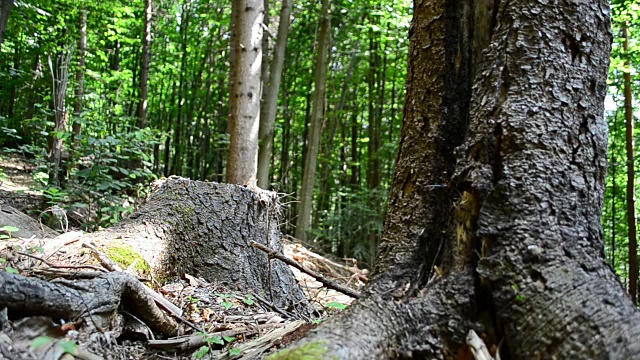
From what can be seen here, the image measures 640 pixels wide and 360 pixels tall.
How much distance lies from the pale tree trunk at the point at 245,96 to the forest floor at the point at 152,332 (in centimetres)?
312

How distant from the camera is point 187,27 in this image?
1947 cm

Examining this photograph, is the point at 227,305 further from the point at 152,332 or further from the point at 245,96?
the point at 245,96

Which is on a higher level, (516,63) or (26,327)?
(516,63)

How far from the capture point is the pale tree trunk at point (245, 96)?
6805mm

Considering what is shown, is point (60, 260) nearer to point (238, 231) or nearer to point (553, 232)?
point (238, 231)

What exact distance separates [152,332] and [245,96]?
4.82 metres

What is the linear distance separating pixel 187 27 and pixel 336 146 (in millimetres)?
7693

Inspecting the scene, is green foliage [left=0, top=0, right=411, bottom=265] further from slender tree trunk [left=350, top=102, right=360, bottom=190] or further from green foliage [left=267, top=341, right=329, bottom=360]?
green foliage [left=267, top=341, right=329, bottom=360]

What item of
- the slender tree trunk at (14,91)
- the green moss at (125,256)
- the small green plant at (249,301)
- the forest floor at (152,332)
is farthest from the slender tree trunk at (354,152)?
the green moss at (125,256)

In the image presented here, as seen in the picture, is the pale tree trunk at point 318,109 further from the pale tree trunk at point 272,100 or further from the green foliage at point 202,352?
the green foliage at point 202,352

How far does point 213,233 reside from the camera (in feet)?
13.8

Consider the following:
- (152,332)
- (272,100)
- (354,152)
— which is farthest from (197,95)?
(152,332)

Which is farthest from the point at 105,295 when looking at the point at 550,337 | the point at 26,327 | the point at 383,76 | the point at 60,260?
the point at 383,76

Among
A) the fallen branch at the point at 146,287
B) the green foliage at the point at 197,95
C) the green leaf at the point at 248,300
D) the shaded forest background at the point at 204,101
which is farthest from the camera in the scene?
the green foliage at the point at 197,95
